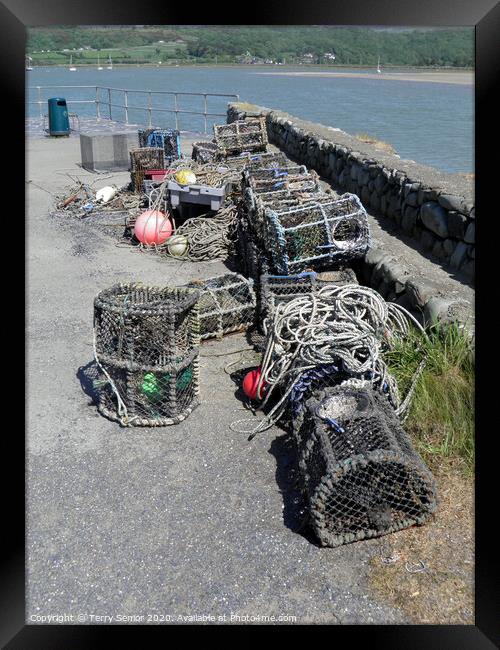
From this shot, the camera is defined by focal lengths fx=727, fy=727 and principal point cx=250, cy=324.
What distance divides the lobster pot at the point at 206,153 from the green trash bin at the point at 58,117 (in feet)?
26.0

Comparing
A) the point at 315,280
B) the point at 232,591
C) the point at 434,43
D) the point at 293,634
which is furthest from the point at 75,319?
the point at 434,43

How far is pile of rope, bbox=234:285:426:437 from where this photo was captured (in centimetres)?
443

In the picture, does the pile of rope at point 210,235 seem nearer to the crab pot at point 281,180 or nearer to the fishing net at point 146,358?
the crab pot at point 281,180

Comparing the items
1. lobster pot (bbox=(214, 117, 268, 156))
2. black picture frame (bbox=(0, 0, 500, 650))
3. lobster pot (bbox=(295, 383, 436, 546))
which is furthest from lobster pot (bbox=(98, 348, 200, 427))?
lobster pot (bbox=(214, 117, 268, 156))

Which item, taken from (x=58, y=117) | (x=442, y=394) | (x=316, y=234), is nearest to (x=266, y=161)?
(x=316, y=234)

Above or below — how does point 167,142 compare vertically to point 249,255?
above

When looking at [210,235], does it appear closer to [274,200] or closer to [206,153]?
[274,200]

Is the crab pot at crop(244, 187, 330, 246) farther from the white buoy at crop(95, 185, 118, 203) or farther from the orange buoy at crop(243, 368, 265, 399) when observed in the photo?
the white buoy at crop(95, 185, 118, 203)

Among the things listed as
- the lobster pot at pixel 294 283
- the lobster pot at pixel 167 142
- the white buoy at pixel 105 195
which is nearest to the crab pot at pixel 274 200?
the lobster pot at pixel 294 283

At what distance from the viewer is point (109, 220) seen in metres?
10.6

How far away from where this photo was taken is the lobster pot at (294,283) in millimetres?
5883

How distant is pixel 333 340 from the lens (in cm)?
457

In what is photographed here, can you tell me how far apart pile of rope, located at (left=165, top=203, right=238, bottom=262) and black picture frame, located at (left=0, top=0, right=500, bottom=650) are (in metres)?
5.94

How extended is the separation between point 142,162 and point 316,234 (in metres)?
6.01
